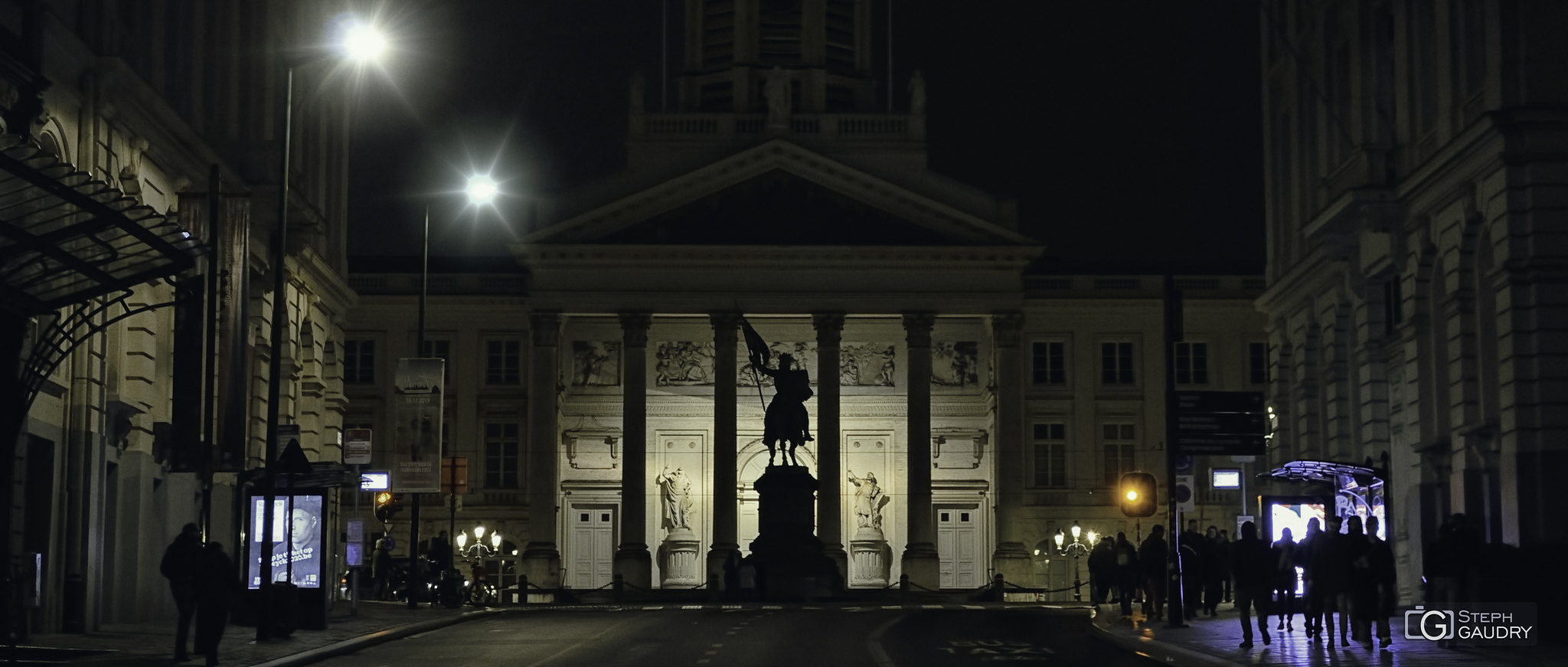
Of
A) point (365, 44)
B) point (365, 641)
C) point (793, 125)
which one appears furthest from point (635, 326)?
point (365, 44)

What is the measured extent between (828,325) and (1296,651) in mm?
55500

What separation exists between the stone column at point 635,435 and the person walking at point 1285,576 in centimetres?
4812

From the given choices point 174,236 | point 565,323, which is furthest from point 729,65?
point 174,236

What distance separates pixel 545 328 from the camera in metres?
83.8

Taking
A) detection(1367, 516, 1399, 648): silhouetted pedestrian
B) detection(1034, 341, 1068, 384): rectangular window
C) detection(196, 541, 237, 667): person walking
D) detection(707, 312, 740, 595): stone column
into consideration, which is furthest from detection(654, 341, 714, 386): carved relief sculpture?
detection(196, 541, 237, 667): person walking

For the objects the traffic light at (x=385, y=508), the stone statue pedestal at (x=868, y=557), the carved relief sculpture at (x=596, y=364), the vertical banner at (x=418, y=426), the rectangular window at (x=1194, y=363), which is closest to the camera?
the vertical banner at (x=418, y=426)

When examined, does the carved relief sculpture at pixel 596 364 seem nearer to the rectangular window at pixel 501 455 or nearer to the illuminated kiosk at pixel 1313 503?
the rectangular window at pixel 501 455

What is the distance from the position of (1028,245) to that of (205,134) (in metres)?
43.8

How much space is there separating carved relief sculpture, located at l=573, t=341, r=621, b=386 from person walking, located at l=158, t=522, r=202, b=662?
61773 millimetres

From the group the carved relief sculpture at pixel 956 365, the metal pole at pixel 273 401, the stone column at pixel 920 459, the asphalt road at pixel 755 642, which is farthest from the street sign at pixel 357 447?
the carved relief sculpture at pixel 956 365

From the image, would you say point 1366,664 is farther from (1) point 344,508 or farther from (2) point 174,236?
(1) point 344,508

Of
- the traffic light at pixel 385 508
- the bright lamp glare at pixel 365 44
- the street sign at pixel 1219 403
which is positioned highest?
the bright lamp glare at pixel 365 44

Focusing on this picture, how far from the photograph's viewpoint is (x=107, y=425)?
38938mm

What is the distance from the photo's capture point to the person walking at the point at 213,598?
27547 mm
